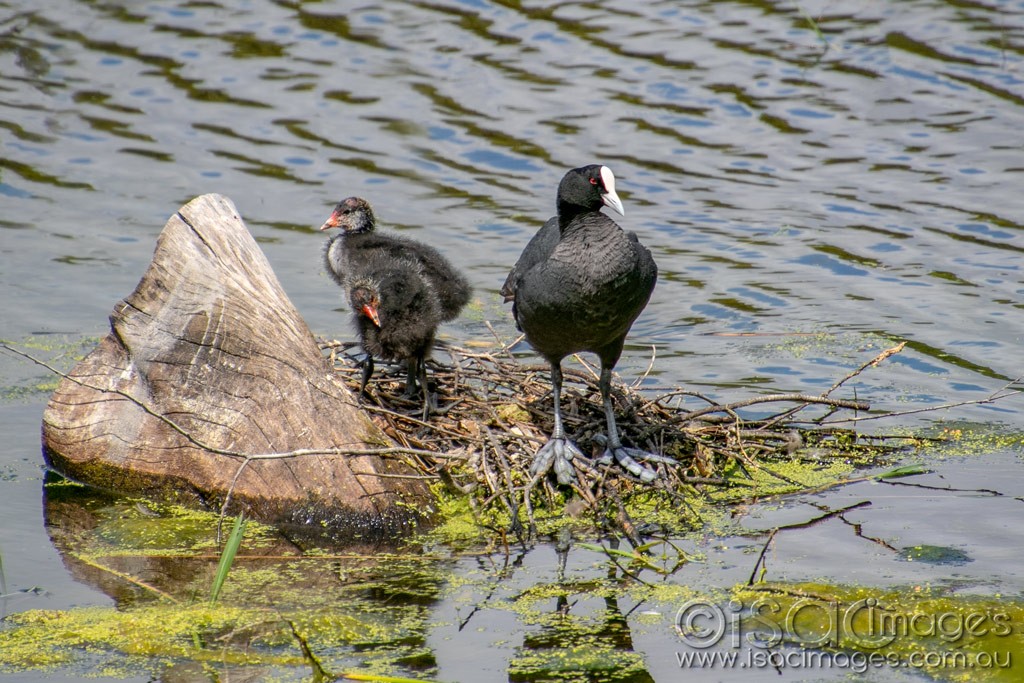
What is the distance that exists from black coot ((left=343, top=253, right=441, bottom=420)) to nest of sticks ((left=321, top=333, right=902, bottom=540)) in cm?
18

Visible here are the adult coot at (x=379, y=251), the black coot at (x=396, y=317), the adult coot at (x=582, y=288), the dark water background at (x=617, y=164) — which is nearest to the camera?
the adult coot at (x=582, y=288)

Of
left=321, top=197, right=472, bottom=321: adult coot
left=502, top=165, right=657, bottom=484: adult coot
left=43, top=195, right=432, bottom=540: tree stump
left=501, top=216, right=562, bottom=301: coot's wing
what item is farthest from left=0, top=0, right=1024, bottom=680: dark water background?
left=501, top=216, right=562, bottom=301: coot's wing

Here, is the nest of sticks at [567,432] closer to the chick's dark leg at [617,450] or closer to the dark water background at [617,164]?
the chick's dark leg at [617,450]

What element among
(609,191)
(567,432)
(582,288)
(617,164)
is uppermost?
(609,191)

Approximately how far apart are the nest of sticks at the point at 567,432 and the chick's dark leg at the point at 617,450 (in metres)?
0.04

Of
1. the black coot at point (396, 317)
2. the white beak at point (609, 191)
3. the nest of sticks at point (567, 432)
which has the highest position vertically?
the white beak at point (609, 191)

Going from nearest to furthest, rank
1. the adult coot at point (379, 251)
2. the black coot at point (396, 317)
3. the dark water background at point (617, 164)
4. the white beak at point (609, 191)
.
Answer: the white beak at point (609, 191) → the black coot at point (396, 317) → the adult coot at point (379, 251) → the dark water background at point (617, 164)

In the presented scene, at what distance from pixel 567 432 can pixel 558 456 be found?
47 cm

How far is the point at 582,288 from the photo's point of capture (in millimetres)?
4906

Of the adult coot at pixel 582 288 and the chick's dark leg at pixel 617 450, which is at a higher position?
the adult coot at pixel 582 288

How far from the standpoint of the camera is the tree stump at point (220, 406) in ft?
16.3

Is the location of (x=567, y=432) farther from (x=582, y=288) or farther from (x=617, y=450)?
(x=582, y=288)

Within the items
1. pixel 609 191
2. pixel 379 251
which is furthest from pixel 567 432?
pixel 379 251

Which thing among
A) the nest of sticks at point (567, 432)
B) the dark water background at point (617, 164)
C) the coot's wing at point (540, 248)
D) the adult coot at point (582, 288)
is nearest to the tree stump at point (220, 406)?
the nest of sticks at point (567, 432)
